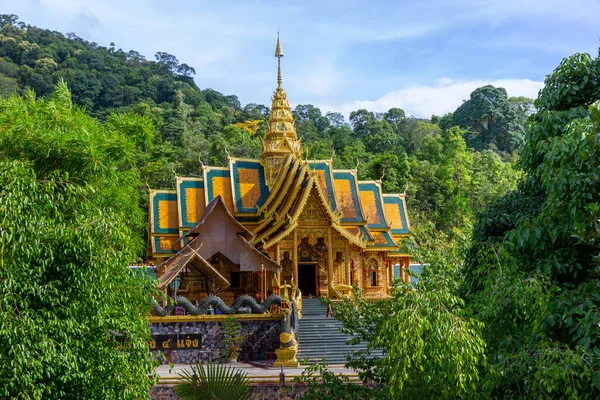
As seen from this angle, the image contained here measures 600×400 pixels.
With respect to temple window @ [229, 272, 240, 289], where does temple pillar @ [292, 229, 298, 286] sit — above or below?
above

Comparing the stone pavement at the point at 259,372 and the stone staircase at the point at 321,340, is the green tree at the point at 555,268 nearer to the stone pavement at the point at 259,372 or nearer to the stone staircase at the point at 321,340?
Result: the stone pavement at the point at 259,372

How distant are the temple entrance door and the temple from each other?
0.13ft

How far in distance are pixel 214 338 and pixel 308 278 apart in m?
8.98

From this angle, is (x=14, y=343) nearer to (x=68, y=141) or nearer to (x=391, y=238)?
(x=68, y=141)

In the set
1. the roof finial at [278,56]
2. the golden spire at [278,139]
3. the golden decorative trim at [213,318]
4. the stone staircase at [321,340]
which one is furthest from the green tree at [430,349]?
the roof finial at [278,56]

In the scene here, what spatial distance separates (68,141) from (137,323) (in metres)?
6.84

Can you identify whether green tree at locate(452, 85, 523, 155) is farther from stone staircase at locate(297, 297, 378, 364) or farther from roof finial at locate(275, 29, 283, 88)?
stone staircase at locate(297, 297, 378, 364)

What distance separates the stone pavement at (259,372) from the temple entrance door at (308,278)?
854cm

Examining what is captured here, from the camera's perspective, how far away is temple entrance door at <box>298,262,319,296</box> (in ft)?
89.0

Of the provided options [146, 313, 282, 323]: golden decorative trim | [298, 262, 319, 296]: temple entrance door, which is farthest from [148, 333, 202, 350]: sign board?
[298, 262, 319, 296]: temple entrance door

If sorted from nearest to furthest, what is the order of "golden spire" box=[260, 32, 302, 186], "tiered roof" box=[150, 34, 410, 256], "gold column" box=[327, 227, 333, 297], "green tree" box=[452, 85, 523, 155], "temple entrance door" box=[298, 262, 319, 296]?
1. "gold column" box=[327, 227, 333, 297]
2. "tiered roof" box=[150, 34, 410, 256]
3. "temple entrance door" box=[298, 262, 319, 296]
4. "golden spire" box=[260, 32, 302, 186]
5. "green tree" box=[452, 85, 523, 155]

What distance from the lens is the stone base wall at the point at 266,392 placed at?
15.0 meters

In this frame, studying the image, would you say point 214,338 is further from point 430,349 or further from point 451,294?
point 430,349

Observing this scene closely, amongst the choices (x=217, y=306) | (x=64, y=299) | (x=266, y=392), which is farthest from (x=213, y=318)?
(x=64, y=299)
